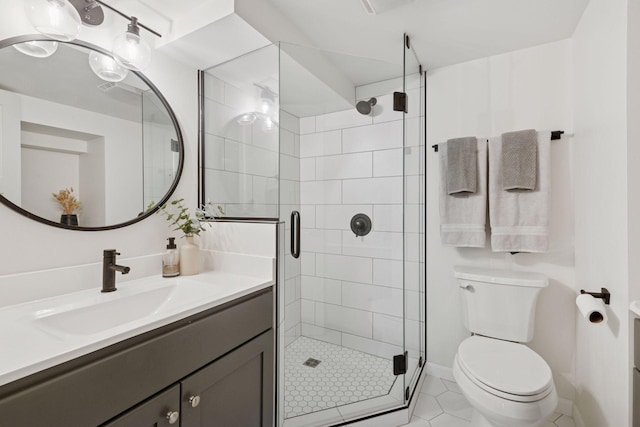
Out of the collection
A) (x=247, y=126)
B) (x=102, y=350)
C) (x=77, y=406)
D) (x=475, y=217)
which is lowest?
(x=77, y=406)

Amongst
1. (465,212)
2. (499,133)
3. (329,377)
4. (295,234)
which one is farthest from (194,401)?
(499,133)

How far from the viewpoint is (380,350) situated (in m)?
1.94

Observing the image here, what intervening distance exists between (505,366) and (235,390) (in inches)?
47.7

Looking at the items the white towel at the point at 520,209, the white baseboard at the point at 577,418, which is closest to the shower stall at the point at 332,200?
the white towel at the point at 520,209

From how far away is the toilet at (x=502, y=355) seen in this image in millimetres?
1151

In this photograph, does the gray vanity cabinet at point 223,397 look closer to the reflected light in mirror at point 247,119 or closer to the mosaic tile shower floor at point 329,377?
the mosaic tile shower floor at point 329,377

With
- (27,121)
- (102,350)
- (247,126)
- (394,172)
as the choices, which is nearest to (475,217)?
(394,172)

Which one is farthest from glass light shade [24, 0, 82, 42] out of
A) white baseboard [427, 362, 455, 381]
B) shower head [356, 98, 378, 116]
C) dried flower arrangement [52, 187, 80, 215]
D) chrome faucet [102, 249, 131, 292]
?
white baseboard [427, 362, 455, 381]

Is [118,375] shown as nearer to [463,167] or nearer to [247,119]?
[247,119]

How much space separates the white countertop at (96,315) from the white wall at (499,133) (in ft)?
4.32

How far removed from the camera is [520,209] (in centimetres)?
168

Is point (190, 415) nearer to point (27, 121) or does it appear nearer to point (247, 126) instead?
point (27, 121)

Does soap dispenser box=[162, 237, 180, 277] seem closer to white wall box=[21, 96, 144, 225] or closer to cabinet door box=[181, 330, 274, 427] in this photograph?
white wall box=[21, 96, 144, 225]

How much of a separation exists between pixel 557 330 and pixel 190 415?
1.99m
